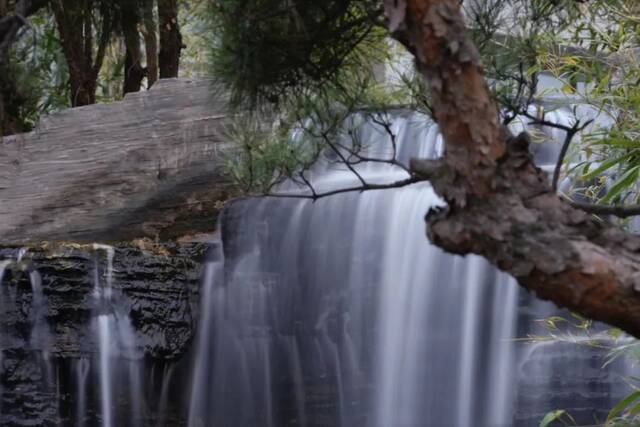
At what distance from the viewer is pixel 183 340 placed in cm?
444

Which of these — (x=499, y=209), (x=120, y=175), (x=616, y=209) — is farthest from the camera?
(x=120, y=175)

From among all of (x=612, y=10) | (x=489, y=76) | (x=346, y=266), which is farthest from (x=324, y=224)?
(x=489, y=76)

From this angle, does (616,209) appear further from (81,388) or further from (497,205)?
(81,388)

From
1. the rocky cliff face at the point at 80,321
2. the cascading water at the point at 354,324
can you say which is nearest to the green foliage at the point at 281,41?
the cascading water at the point at 354,324

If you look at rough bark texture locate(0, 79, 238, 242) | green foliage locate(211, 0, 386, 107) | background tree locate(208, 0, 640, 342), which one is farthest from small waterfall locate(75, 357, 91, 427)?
background tree locate(208, 0, 640, 342)

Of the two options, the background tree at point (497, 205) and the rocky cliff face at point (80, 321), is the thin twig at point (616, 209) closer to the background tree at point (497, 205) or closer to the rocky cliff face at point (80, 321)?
the background tree at point (497, 205)

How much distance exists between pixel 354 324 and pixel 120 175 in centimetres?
138

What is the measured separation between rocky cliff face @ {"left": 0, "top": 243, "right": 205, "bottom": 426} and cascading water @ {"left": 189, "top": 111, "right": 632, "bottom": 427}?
0.20m

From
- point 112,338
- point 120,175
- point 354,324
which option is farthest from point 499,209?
point 120,175

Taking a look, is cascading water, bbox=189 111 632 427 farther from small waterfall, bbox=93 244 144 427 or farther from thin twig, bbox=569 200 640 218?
thin twig, bbox=569 200 640 218

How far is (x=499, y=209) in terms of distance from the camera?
1.31 metres

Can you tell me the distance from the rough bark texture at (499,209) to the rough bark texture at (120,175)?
3482mm

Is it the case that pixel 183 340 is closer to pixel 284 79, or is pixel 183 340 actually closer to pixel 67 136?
pixel 67 136

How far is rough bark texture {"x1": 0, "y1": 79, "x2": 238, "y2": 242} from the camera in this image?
15.9 feet
